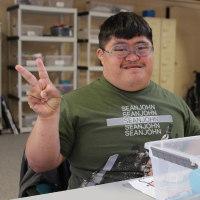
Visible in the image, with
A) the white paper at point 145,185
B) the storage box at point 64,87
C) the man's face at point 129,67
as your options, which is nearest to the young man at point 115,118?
the man's face at point 129,67

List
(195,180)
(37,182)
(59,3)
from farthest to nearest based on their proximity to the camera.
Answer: (59,3) → (37,182) → (195,180)

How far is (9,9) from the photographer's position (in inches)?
174

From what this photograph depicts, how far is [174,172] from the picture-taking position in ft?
2.44

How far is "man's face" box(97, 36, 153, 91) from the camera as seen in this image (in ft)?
4.05

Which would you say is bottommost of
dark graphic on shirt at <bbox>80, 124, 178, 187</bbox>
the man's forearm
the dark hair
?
dark graphic on shirt at <bbox>80, 124, 178, 187</bbox>

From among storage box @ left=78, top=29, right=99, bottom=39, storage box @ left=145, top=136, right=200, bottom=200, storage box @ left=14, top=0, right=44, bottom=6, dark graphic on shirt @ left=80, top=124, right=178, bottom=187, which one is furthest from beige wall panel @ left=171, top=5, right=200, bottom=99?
storage box @ left=145, top=136, right=200, bottom=200

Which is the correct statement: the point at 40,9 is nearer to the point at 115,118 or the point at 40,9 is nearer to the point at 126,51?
the point at 126,51

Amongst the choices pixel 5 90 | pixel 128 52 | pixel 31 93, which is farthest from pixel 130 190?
pixel 5 90

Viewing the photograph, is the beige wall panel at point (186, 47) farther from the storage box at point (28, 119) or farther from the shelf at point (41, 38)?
the storage box at point (28, 119)

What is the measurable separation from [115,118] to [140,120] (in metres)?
0.11

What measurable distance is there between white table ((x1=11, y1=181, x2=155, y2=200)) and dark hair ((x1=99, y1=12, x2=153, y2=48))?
0.63m

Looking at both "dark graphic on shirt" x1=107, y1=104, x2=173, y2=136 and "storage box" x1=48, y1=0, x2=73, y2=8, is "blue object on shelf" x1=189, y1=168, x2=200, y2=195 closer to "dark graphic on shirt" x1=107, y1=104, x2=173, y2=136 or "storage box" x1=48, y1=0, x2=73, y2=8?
"dark graphic on shirt" x1=107, y1=104, x2=173, y2=136

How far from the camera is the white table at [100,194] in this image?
0.89 m

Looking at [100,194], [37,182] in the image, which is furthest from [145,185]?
[37,182]
